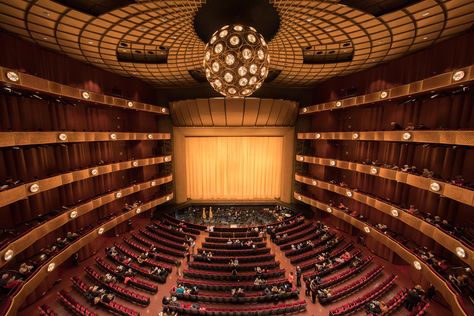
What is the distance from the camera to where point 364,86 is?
14664 mm

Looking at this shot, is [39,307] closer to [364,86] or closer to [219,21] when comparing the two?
[219,21]

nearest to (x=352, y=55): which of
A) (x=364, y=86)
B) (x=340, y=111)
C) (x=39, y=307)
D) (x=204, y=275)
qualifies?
(x=364, y=86)

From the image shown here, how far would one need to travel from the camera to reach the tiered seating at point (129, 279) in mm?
11177

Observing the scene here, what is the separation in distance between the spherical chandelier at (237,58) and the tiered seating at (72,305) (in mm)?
11231

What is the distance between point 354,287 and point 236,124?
14.6 metres

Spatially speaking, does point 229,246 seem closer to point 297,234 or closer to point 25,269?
point 297,234

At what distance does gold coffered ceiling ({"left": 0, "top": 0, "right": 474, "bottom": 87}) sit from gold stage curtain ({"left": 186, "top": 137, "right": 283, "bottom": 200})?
34.1 ft

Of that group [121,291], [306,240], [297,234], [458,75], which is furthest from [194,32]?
[297,234]

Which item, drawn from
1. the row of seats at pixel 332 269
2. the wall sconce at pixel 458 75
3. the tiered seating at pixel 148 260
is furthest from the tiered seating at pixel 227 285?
the wall sconce at pixel 458 75

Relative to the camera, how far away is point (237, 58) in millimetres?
6164

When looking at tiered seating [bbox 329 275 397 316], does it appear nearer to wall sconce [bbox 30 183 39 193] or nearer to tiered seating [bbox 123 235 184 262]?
tiered seating [bbox 123 235 184 262]

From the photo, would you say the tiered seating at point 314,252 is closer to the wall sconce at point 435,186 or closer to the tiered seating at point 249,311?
the tiered seating at point 249,311

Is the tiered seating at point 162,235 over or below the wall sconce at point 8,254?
below

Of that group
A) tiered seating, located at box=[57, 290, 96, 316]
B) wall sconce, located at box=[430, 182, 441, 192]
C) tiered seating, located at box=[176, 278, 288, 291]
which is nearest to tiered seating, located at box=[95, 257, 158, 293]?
tiered seating, located at box=[176, 278, 288, 291]
